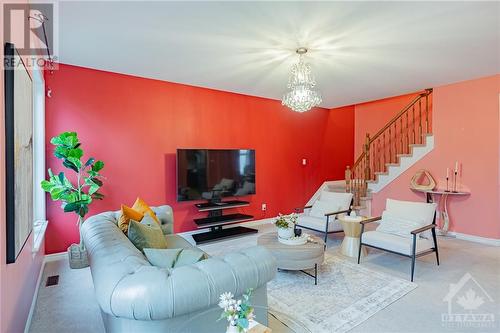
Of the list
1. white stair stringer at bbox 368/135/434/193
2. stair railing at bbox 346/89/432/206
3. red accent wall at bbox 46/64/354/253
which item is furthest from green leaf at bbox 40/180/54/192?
white stair stringer at bbox 368/135/434/193

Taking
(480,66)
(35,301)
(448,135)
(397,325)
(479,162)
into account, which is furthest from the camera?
(448,135)

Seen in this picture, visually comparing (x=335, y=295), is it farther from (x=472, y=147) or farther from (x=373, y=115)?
(x=373, y=115)

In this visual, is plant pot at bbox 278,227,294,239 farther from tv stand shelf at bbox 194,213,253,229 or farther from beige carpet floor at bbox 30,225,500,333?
tv stand shelf at bbox 194,213,253,229

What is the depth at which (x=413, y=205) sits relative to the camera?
3803mm

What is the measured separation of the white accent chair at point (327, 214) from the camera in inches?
178

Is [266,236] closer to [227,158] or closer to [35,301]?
[227,158]

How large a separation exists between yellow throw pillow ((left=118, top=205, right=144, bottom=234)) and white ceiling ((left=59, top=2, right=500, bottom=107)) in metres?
1.89

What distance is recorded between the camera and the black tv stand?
4.85 metres

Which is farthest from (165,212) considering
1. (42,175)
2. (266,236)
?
(42,175)

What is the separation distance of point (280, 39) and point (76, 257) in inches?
145

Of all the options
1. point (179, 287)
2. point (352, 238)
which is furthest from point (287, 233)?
point (179, 287)

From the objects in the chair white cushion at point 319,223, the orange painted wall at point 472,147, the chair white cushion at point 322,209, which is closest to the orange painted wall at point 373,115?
the orange painted wall at point 472,147

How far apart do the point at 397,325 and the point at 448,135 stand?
13.3 ft

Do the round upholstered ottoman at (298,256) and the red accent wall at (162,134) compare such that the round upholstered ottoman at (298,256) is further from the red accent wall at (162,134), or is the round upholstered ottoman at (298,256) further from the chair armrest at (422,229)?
the red accent wall at (162,134)
